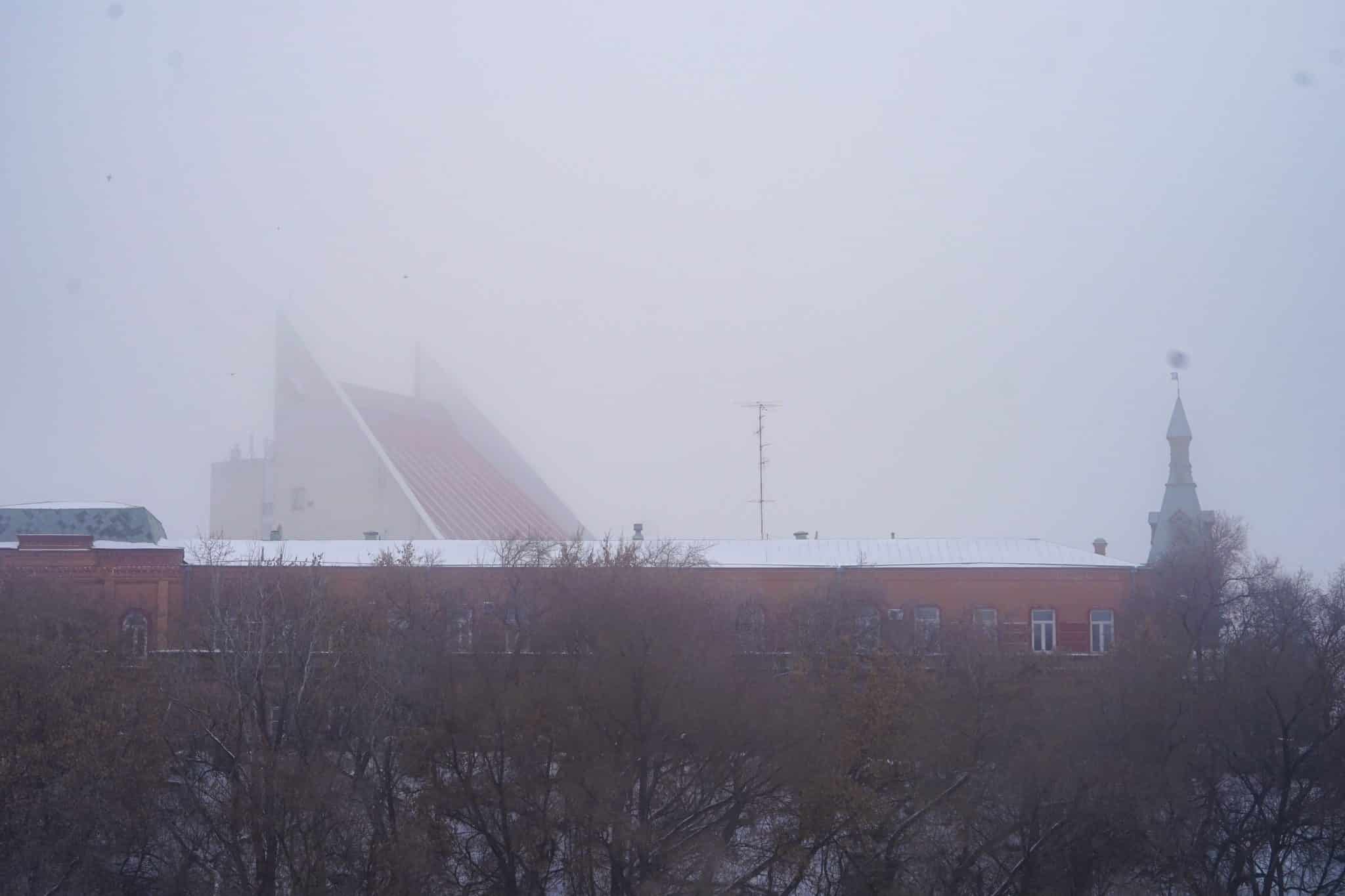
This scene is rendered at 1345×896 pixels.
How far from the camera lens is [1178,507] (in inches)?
1154

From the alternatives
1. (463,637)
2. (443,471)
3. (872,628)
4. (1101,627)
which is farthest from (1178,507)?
(443,471)

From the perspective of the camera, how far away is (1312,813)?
16.6 meters

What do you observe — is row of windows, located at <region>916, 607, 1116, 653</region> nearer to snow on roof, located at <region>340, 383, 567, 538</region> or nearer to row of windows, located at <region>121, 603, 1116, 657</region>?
row of windows, located at <region>121, 603, 1116, 657</region>

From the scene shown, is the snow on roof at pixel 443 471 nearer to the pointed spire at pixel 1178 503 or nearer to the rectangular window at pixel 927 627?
the pointed spire at pixel 1178 503

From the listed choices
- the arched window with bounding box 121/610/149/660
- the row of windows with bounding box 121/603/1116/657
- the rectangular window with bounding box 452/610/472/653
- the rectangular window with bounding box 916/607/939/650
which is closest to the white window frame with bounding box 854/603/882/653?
the row of windows with bounding box 121/603/1116/657

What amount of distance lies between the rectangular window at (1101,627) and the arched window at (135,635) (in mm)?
13009

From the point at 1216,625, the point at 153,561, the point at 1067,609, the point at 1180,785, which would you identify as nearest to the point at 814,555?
the point at 1067,609

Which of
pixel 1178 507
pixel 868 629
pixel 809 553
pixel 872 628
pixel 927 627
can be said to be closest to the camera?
pixel 868 629

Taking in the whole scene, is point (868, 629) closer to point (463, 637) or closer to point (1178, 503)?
point (463, 637)

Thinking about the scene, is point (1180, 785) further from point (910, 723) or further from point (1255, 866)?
point (910, 723)

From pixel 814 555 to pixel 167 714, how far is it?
421 inches

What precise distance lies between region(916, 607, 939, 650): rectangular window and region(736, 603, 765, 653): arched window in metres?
2.01

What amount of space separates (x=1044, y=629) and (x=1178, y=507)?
29.6ft

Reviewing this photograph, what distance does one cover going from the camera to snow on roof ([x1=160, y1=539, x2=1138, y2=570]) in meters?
22.3
